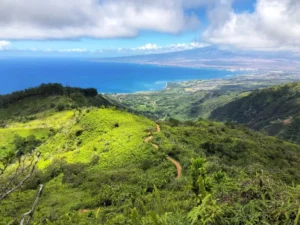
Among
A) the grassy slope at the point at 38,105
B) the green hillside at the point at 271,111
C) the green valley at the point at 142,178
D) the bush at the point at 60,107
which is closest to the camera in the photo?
the green valley at the point at 142,178

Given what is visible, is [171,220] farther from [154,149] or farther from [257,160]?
[257,160]

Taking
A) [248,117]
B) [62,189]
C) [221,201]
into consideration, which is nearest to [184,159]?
[62,189]

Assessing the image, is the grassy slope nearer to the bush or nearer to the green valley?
the bush

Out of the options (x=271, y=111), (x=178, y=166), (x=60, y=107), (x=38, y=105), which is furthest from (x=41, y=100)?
(x=271, y=111)

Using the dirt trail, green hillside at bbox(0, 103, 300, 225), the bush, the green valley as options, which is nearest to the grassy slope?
the bush

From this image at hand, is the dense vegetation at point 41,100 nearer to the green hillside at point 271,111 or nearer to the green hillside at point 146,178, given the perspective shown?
the green hillside at point 146,178

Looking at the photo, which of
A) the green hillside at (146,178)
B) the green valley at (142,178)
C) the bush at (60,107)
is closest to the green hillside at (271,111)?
the green hillside at (146,178)
